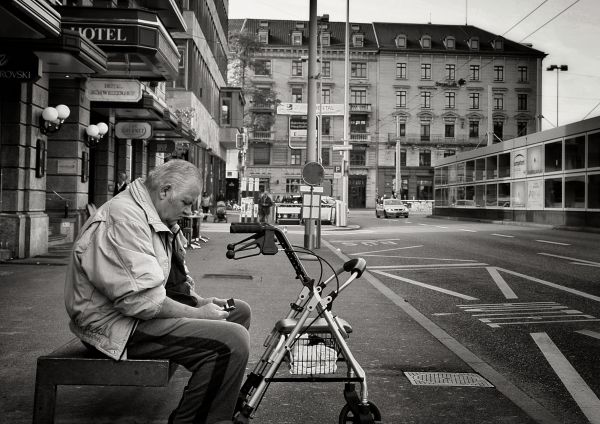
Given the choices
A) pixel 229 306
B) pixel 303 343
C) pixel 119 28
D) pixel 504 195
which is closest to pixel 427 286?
pixel 303 343

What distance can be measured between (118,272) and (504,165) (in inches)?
1462

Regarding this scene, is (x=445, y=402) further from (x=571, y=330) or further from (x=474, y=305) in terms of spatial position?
(x=474, y=305)

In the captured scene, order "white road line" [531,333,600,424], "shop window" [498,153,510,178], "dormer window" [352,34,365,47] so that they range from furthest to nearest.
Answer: "dormer window" [352,34,365,47]
"shop window" [498,153,510,178]
"white road line" [531,333,600,424]

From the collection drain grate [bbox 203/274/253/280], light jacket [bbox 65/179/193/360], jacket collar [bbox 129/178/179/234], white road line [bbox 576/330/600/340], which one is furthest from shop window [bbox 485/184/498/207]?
light jacket [bbox 65/179/193/360]

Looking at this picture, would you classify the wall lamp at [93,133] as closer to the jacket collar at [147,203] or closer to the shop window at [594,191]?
the jacket collar at [147,203]

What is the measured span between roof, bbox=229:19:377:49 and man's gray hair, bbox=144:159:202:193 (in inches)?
3082

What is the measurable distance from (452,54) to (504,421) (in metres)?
81.1

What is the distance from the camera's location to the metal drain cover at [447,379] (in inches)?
193

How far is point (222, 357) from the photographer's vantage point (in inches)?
128

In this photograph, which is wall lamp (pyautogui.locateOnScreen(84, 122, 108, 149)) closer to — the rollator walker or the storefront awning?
the storefront awning

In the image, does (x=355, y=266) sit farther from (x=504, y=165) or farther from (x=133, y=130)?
(x=504, y=165)

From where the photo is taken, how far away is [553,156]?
31906mm

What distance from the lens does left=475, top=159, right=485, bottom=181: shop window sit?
41.4 m

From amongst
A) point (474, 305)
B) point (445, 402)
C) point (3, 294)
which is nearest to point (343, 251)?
point (474, 305)
